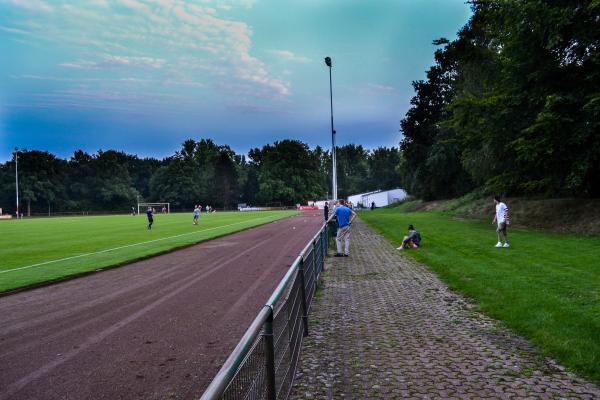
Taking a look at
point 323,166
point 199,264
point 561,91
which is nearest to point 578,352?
point 199,264

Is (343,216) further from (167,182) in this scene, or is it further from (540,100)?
(167,182)

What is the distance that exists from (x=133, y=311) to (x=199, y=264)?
20.2ft

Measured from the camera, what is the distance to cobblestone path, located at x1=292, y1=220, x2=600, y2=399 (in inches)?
181

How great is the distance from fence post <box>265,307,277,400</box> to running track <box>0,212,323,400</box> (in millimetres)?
1439

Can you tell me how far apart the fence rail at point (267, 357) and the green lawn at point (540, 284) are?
3.09m

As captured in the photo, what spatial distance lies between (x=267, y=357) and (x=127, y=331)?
427 cm

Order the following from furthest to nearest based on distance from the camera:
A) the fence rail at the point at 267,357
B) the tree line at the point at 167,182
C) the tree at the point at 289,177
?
the tree at the point at 289,177 < the tree line at the point at 167,182 < the fence rail at the point at 267,357

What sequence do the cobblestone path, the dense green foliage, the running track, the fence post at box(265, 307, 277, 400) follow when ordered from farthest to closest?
the dense green foliage, the running track, the cobblestone path, the fence post at box(265, 307, 277, 400)

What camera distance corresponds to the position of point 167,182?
4719 inches

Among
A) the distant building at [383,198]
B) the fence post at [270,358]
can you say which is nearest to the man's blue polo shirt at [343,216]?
the fence post at [270,358]

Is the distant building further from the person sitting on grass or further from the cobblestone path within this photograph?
the cobblestone path

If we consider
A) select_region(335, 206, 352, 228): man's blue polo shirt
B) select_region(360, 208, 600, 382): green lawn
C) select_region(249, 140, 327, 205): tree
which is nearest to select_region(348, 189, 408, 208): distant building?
select_region(249, 140, 327, 205): tree

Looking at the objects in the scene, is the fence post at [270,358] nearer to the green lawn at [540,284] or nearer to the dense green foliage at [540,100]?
the green lawn at [540,284]

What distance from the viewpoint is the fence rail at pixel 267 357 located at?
8.06 feet
